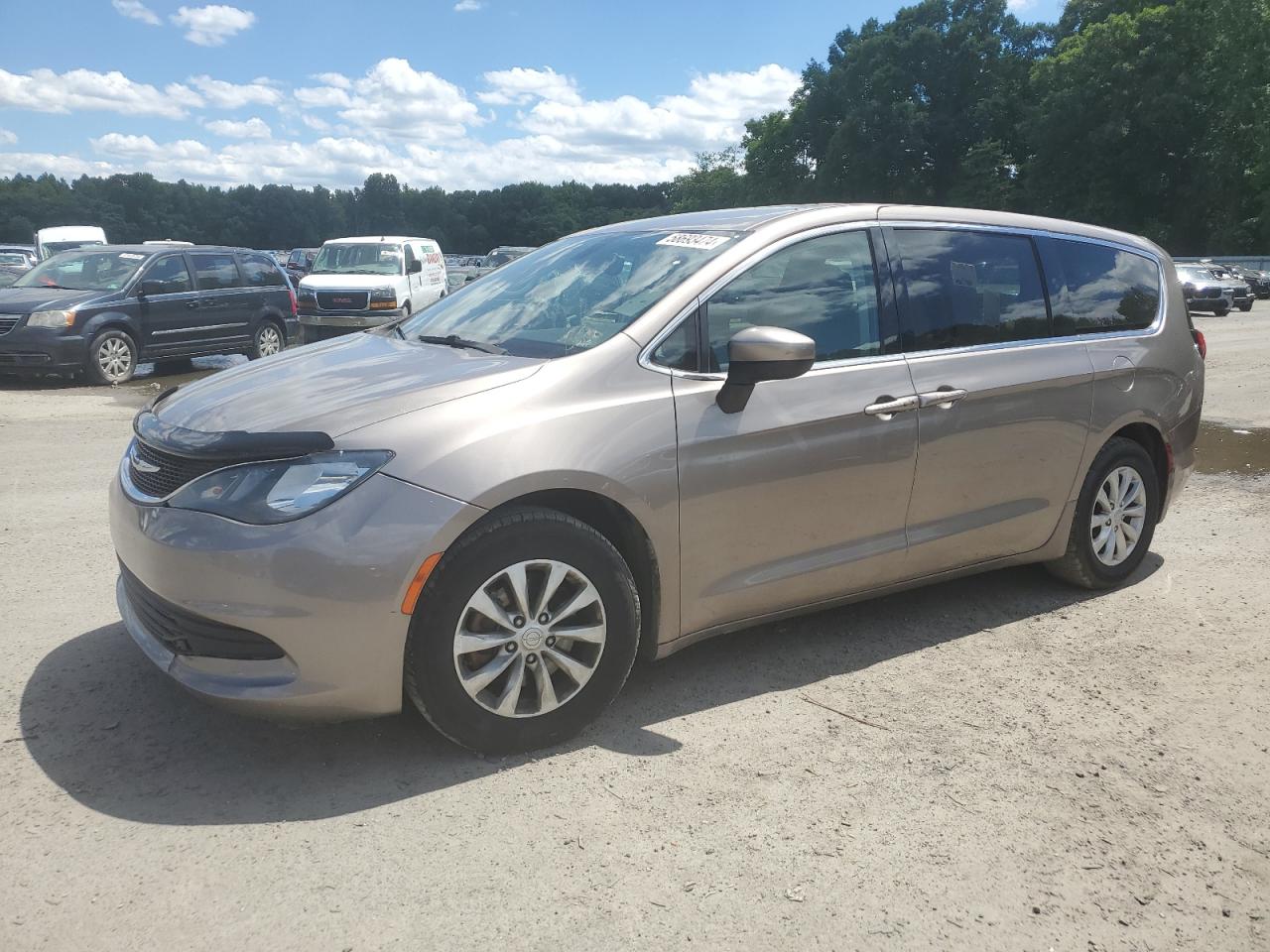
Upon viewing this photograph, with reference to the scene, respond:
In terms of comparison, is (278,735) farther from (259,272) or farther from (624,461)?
(259,272)

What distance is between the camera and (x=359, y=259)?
19672mm

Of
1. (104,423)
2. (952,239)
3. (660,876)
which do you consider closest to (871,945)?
(660,876)

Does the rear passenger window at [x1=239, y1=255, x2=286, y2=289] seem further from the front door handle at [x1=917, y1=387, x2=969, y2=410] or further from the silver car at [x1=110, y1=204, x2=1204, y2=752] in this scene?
the front door handle at [x1=917, y1=387, x2=969, y2=410]

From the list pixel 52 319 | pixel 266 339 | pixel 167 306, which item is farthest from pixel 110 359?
pixel 266 339

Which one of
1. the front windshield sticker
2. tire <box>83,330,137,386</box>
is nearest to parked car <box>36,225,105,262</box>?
tire <box>83,330,137,386</box>

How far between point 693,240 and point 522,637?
167cm

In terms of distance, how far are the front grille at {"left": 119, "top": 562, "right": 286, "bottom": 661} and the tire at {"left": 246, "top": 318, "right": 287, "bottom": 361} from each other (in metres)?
13.0

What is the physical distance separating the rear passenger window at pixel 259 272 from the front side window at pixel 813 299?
13294mm

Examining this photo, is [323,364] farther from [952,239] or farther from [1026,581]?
[1026,581]

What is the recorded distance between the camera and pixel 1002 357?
4.35 metres

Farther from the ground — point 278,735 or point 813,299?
point 813,299

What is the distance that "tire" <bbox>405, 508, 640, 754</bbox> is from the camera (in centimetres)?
303

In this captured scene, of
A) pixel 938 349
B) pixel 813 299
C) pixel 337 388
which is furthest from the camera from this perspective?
pixel 938 349

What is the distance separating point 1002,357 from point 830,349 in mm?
911
